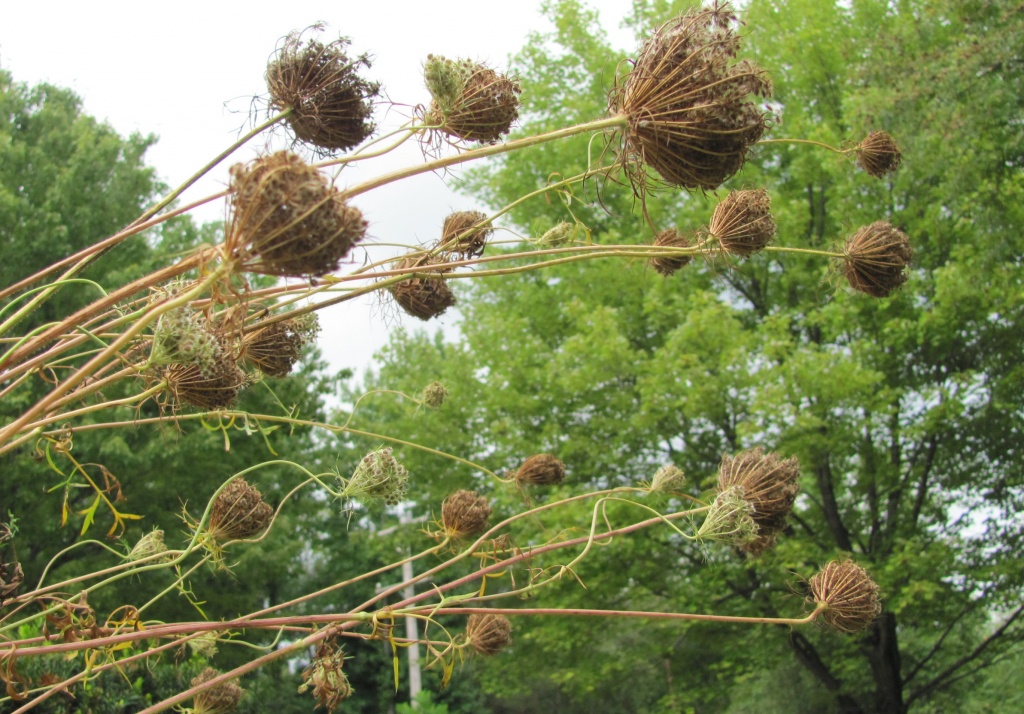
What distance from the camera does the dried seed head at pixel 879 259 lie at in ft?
7.20

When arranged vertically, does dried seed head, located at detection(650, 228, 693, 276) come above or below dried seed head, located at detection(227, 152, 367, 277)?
above

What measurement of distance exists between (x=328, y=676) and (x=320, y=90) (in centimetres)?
113

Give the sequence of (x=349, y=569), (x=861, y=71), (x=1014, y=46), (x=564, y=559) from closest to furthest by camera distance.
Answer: (x=1014, y=46), (x=861, y=71), (x=564, y=559), (x=349, y=569)

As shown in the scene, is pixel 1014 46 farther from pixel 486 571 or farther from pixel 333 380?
pixel 333 380

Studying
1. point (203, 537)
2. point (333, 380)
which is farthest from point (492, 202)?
point (203, 537)

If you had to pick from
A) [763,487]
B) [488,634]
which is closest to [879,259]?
[763,487]

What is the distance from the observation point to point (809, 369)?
9.62 meters

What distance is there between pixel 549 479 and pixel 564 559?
24.7ft

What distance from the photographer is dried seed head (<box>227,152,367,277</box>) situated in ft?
3.52

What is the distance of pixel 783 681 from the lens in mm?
15758

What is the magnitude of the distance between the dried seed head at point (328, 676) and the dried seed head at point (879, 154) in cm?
174

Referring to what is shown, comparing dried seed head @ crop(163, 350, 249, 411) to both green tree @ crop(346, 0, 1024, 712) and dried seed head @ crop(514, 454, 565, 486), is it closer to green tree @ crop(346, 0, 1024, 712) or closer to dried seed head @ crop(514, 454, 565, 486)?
dried seed head @ crop(514, 454, 565, 486)

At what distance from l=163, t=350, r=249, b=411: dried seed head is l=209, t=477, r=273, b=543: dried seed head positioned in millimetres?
489

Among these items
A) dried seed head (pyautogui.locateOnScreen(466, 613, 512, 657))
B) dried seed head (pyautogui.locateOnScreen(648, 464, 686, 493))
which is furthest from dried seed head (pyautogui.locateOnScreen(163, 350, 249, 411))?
dried seed head (pyautogui.locateOnScreen(648, 464, 686, 493))
